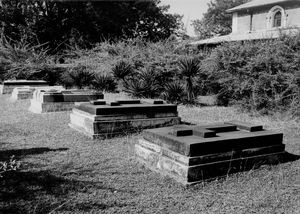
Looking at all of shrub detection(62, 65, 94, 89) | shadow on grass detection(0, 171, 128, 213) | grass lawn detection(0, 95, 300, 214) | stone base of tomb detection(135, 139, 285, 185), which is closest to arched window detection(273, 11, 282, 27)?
shrub detection(62, 65, 94, 89)

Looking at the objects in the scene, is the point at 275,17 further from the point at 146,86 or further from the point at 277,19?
the point at 146,86

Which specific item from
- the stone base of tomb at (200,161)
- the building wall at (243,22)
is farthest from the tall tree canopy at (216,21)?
the stone base of tomb at (200,161)

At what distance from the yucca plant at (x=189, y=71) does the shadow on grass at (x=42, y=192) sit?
7.38m

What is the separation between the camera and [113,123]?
666 cm

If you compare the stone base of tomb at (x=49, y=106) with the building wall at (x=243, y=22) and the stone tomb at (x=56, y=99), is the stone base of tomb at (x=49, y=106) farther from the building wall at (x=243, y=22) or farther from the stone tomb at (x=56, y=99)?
the building wall at (x=243, y=22)

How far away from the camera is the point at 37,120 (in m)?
8.34

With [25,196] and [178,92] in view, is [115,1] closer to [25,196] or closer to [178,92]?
[178,92]

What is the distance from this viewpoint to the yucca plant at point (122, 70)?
45.9 feet

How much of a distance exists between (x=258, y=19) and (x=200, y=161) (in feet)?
92.0

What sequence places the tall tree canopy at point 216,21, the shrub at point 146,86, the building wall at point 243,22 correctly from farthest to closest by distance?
the tall tree canopy at point 216,21, the building wall at point 243,22, the shrub at point 146,86

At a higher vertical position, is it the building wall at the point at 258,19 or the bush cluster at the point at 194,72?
the building wall at the point at 258,19

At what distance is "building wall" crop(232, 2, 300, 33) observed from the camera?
26.9 m

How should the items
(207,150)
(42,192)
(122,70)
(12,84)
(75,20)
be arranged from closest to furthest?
1. (42,192)
2. (207,150)
3. (122,70)
4. (12,84)
5. (75,20)

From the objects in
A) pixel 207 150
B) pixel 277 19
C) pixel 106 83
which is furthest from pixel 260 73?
pixel 277 19
